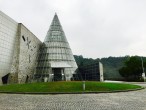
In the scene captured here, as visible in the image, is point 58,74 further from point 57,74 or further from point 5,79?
point 5,79

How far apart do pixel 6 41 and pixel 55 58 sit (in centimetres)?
2258

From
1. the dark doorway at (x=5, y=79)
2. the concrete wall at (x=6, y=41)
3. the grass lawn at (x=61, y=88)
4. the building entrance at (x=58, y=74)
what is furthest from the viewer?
the building entrance at (x=58, y=74)

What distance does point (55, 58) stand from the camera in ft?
195

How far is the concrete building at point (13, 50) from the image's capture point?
37562 mm

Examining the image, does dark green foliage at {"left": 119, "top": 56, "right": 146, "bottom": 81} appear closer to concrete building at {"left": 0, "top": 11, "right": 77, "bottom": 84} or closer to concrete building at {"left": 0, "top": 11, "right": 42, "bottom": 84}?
concrete building at {"left": 0, "top": 11, "right": 77, "bottom": 84}

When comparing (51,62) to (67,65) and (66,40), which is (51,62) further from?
(66,40)

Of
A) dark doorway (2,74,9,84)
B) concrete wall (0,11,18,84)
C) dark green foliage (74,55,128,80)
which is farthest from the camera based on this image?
Result: dark green foliage (74,55,128,80)

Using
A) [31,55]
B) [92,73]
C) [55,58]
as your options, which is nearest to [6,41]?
[31,55]

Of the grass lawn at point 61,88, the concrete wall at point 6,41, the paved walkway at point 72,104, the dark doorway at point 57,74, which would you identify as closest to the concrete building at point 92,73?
the dark doorway at point 57,74

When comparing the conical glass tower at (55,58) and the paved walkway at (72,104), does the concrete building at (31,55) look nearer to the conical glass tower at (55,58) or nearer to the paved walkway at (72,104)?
the conical glass tower at (55,58)

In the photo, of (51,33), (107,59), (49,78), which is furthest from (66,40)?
(107,59)

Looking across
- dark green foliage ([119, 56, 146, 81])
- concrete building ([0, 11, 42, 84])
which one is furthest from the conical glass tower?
dark green foliage ([119, 56, 146, 81])

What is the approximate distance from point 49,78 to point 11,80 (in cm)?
1561

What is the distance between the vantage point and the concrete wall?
37125 mm
